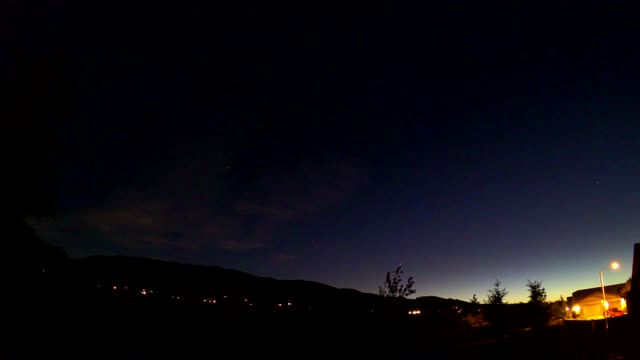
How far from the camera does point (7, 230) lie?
13.5m

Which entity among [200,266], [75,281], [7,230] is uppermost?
[200,266]

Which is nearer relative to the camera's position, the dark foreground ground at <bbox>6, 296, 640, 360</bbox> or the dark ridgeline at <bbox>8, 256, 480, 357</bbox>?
the dark foreground ground at <bbox>6, 296, 640, 360</bbox>

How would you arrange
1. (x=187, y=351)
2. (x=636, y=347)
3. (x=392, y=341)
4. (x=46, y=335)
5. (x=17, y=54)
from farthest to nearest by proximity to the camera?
(x=392, y=341) < (x=636, y=347) < (x=187, y=351) < (x=17, y=54) < (x=46, y=335)

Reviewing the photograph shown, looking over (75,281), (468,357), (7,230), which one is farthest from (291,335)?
(7,230)

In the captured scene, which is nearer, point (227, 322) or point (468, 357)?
point (227, 322)

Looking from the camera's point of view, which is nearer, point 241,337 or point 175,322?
point 175,322

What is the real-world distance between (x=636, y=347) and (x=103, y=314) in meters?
19.6

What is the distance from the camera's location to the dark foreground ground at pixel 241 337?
13469mm

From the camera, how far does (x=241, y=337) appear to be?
18.6 metres

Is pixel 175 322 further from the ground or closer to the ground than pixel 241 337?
further from the ground

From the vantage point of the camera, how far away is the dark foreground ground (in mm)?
13469

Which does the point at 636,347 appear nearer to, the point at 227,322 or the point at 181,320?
the point at 227,322

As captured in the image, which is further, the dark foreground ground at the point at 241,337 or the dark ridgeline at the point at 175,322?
the dark ridgeline at the point at 175,322

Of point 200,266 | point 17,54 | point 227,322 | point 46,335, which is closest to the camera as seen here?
point 46,335
